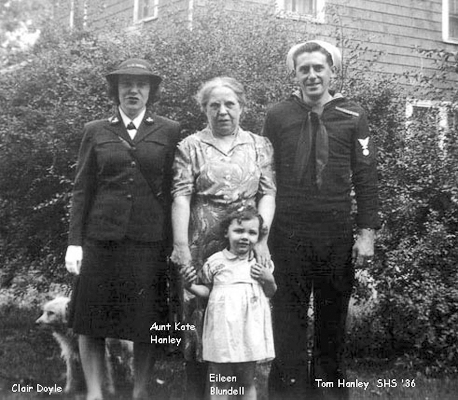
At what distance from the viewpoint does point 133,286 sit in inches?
149

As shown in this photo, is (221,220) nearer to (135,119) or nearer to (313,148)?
(313,148)

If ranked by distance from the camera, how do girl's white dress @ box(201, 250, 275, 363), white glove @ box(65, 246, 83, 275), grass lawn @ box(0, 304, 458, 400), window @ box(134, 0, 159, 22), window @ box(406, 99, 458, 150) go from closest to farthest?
girl's white dress @ box(201, 250, 275, 363) < white glove @ box(65, 246, 83, 275) < grass lawn @ box(0, 304, 458, 400) < window @ box(406, 99, 458, 150) < window @ box(134, 0, 159, 22)

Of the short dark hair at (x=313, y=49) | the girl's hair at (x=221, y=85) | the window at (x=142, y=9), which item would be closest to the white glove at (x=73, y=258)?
the girl's hair at (x=221, y=85)

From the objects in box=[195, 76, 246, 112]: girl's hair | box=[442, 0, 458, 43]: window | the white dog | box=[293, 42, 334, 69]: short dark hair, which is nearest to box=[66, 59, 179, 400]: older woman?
box=[195, 76, 246, 112]: girl's hair

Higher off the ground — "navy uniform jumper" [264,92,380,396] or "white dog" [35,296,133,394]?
"navy uniform jumper" [264,92,380,396]

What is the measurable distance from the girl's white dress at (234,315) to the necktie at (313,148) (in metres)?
0.56

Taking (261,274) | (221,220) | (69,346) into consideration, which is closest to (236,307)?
(261,274)

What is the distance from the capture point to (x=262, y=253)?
3.62 meters

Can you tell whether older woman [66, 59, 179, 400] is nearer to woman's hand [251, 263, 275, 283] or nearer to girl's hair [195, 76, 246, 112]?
girl's hair [195, 76, 246, 112]

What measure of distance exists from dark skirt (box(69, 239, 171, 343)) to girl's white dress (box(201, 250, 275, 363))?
0.39m

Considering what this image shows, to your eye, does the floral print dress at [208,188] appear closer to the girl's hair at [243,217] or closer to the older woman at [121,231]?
the girl's hair at [243,217]

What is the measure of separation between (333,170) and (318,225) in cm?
31

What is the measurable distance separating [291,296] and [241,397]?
1.97 feet

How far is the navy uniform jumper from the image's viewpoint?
3688mm
